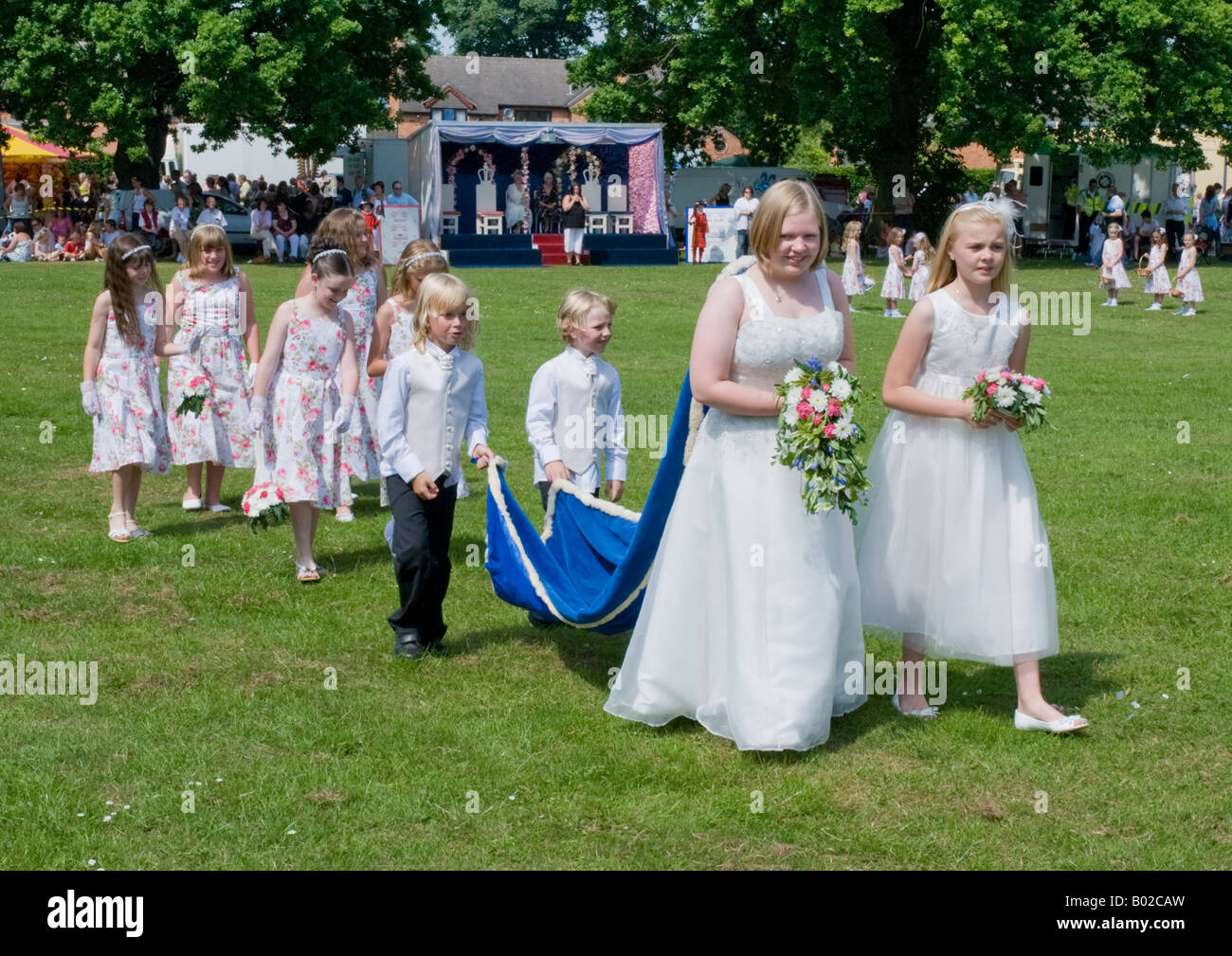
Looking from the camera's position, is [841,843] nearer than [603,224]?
Yes

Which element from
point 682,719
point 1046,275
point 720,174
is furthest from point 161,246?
point 682,719

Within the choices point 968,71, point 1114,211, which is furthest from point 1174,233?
point 968,71

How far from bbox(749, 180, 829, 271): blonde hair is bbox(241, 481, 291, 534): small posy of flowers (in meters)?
3.85

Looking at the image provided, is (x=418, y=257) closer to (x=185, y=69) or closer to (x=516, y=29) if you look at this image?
(x=185, y=69)

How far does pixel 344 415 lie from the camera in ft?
29.2

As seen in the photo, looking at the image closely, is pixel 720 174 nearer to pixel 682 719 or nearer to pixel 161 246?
pixel 161 246

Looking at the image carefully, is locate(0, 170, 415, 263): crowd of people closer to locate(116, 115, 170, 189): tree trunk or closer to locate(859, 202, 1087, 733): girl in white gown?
locate(116, 115, 170, 189): tree trunk

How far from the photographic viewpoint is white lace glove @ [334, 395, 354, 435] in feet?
29.1

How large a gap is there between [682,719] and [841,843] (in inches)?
56.2

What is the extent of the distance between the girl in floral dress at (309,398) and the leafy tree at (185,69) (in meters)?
27.8

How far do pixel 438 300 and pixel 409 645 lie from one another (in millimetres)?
1728

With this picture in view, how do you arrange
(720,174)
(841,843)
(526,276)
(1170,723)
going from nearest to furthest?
(841,843) < (1170,723) < (526,276) < (720,174)

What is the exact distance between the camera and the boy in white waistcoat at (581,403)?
769 cm

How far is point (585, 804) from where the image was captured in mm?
5543
